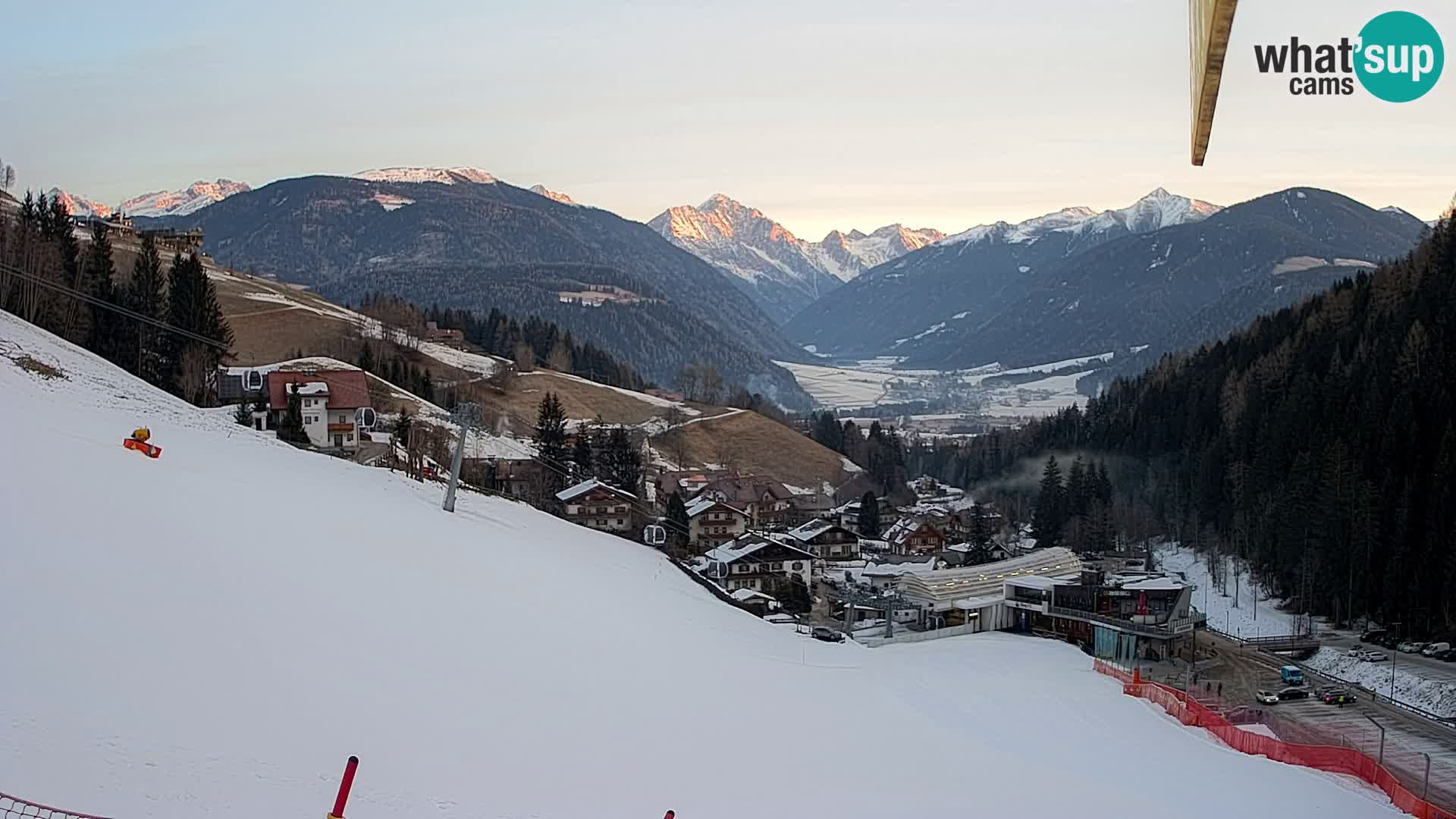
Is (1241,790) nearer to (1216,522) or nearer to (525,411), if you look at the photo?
(1216,522)

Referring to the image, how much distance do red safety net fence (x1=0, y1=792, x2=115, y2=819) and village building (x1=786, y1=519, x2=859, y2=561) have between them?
49231 mm

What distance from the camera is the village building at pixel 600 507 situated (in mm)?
48688

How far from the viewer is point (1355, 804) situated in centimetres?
1498

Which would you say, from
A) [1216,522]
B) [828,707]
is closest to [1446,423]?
[1216,522]

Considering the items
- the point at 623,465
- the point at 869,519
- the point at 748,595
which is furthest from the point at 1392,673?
the point at 869,519

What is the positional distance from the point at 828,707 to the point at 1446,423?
3628 cm

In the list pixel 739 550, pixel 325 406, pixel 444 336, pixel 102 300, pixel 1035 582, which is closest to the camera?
pixel 325 406

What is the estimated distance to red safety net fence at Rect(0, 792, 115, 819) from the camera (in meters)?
6.14

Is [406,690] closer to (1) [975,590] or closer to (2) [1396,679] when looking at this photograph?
(2) [1396,679]

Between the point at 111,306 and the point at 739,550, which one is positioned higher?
the point at 111,306

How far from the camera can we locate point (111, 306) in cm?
4391

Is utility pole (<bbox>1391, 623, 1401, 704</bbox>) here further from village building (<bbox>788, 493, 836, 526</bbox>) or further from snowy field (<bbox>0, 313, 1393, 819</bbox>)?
village building (<bbox>788, 493, 836, 526</bbox>)

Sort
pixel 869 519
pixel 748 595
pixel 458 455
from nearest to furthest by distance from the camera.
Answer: pixel 458 455
pixel 748 595
pixel 869 519

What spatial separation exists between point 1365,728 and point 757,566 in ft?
78.0
